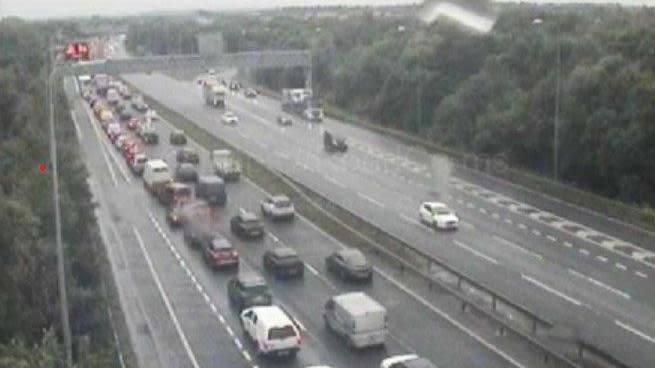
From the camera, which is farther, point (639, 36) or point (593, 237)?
point (639, 36)

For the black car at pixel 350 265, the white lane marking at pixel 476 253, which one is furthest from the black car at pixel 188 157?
the black car at pixel 350 265

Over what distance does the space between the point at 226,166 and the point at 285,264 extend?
12.7 meters

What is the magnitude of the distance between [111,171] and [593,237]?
18205 millimetres

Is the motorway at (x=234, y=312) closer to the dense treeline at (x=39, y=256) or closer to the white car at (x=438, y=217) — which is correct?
the dense treeline at (x=39, y=256)

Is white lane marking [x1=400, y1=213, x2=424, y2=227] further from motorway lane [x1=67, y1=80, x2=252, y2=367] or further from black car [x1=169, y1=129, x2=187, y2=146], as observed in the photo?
black car [x1=169, y1=129, x2=187, y2=146]

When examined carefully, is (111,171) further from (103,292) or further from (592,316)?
(592,316)

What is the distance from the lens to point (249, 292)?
17422 mm

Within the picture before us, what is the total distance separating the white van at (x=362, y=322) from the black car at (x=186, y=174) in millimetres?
16567

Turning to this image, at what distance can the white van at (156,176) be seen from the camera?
2930 cm

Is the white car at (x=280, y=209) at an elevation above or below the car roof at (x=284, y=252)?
below

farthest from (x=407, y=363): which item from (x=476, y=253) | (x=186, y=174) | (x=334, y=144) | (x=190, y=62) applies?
(x=190, y=62)

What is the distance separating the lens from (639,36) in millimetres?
33312

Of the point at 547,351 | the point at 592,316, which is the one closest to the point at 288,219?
the point at 592,316

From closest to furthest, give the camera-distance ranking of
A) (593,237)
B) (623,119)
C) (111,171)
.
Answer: (593,237)
(623,119)
(111,171)
